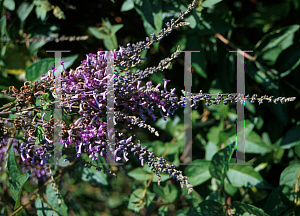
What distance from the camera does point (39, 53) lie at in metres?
1.33

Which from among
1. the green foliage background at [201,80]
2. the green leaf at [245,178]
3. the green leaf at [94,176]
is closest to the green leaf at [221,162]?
the green foliage background at [201,80]

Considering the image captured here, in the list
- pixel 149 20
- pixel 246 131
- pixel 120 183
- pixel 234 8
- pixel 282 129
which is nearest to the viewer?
pixel 149 20

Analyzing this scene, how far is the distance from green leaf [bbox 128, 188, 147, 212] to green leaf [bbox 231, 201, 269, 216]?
1.26ft

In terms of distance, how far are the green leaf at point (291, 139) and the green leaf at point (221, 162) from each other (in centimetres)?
39

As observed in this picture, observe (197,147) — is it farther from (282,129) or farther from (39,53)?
(39,53)

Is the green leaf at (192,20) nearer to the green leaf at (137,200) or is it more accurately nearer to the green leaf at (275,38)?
the green leaf at (275,38)

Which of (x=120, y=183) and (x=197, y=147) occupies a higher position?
(x=197, y=147)

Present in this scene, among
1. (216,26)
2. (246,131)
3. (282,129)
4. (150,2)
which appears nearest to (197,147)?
(246,131)

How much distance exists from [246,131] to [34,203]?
3.31 ft

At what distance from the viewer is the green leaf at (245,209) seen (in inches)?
36.5

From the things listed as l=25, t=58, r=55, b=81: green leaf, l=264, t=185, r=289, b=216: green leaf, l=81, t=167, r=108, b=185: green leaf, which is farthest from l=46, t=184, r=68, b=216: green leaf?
l=264, t=185, r=289, b=216: green leaf

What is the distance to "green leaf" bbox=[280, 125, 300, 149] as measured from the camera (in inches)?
46.3

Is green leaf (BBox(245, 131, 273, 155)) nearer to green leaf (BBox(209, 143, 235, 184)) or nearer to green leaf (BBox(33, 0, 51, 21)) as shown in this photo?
green leaf (BBox(209, 143, 235, 184))

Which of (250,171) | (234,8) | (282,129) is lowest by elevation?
(250,171)
